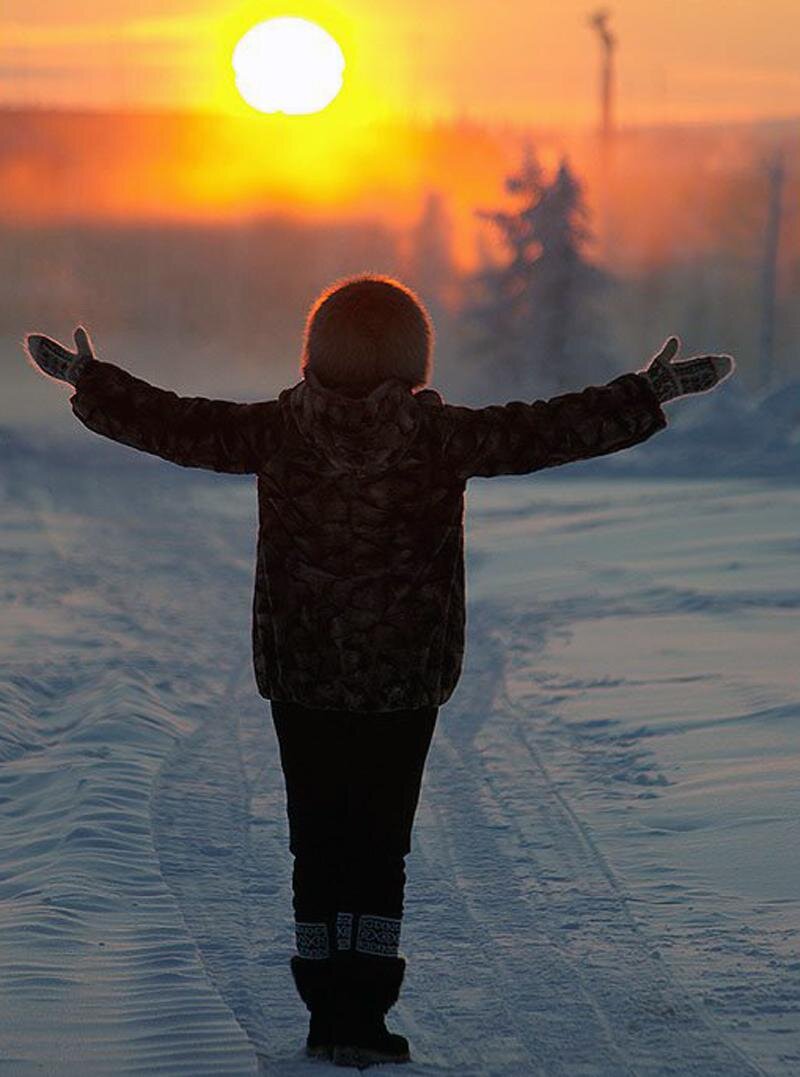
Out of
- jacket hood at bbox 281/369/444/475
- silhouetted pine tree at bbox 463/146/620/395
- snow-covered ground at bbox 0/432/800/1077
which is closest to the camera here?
jacket hood at bbox 281/369/444/475

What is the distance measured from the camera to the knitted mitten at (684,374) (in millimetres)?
4246

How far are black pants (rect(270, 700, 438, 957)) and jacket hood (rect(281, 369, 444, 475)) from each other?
624 millimetres

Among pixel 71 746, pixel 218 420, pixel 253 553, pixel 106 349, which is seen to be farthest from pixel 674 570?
pixel 106 349

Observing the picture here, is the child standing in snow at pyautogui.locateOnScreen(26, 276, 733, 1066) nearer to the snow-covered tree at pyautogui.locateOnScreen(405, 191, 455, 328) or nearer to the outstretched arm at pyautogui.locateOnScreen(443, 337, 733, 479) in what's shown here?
the outstretched arm at pyautogui.locateOnScreen(443, 337, 733, 479)

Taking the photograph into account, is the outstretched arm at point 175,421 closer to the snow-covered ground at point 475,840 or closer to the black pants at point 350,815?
the black pants at point 350,815

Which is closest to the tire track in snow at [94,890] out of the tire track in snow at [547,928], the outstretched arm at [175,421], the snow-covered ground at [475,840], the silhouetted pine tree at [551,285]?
the snow-covered ground at [475,840]

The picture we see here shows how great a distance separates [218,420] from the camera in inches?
166

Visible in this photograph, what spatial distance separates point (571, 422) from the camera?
4.19m

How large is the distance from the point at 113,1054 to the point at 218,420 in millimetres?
1520

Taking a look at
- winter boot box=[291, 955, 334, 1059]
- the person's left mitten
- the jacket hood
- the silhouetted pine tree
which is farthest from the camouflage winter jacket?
the silhouetted pine tree

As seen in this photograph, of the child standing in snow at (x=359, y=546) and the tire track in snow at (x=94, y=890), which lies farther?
the tire track in snow at (x=94, y=890)

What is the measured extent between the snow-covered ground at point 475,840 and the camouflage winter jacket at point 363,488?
3.23 feet

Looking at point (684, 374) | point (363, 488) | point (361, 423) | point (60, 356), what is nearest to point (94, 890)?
point (60, 356)

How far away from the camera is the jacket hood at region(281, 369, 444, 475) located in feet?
13.5
